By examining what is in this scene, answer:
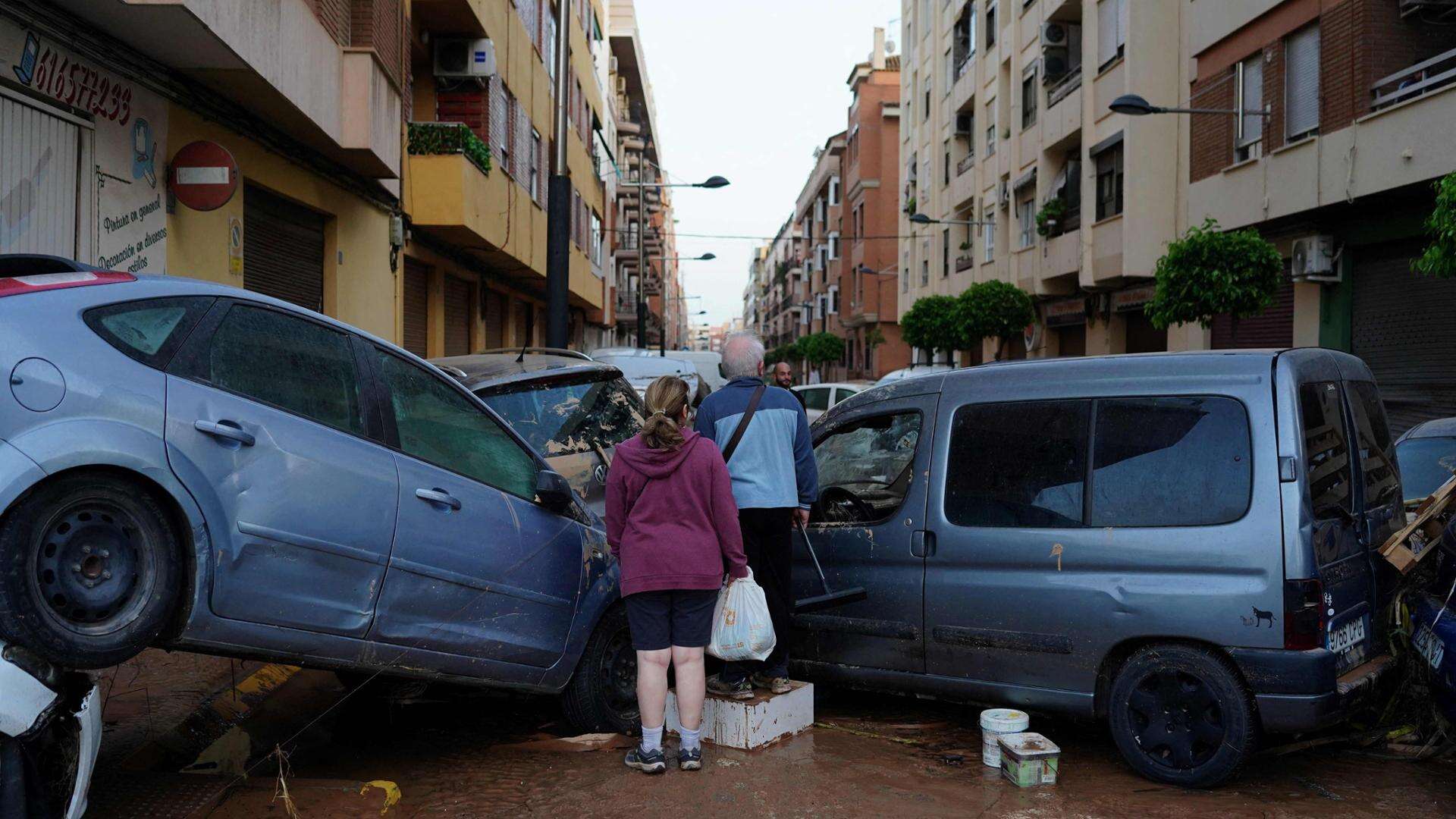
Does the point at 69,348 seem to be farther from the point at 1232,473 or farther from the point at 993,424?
the point at 1232,473

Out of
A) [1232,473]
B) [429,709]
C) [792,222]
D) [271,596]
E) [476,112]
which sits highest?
[792,222]

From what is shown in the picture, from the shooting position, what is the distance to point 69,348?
10.8ft

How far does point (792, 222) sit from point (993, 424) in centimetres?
9437

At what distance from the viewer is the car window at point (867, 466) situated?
19.1 ft

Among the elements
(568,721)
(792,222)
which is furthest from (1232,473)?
(792,222)

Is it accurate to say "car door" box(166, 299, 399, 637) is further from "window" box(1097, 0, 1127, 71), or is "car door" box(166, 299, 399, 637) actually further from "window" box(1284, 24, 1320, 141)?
"window" box(1097, 0, 1127, 71)

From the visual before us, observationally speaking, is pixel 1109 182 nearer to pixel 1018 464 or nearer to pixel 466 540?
pixel 1018 464

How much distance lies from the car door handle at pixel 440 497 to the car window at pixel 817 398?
53.8 feet

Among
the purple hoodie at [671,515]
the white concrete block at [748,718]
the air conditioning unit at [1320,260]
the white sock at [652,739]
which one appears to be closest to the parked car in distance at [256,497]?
the purple hoodie at [671,515]

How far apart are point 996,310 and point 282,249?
21.2 meters

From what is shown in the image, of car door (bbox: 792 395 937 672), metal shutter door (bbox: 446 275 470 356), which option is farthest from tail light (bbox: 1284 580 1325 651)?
metal shutter door (bbox: 446 275 470 356)

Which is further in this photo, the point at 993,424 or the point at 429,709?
the point at 429,709

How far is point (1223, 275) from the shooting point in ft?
53.5

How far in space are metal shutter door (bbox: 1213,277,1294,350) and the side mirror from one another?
603 inches
